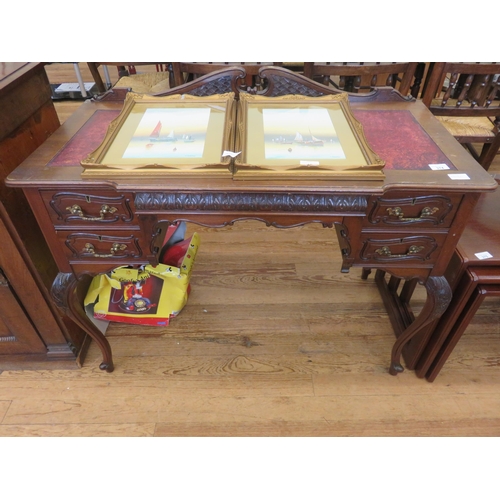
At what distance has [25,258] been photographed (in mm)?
1091

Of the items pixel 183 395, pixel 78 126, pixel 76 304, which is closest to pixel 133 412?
pixel 183 395

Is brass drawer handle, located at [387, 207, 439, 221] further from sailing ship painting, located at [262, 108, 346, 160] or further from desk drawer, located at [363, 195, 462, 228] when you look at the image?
sailing ship painting, located at [262, 108, 346, 160]

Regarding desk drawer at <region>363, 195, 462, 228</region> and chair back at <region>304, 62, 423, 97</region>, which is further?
chair back at <region>304, 62, 423, 97</region>

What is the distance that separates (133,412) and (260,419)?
440mm

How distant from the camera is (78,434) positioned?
3.91 ft

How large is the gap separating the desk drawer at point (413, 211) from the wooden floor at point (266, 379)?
2.27ft

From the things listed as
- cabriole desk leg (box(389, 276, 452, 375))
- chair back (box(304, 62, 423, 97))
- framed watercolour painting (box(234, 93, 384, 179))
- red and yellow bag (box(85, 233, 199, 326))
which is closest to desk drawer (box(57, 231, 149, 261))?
framed watercolour painting (box(234, 93, 384, 179))

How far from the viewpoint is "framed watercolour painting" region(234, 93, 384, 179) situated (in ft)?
2.60

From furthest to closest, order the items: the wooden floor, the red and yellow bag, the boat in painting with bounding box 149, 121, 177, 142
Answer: the red and yellow bag, the wooden floor, the boat in painting with bounding box 149, 121, 177, 142

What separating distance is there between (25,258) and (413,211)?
1110 millimetres

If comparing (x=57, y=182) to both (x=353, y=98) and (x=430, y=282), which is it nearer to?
(x=353, y=98)

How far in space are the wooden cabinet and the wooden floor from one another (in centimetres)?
9

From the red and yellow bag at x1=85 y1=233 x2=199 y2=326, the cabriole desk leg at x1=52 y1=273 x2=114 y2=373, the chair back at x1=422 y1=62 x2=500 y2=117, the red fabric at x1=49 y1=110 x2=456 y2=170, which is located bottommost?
the red and yellow bag at x1=85 y1=233 x2=199 y2=326

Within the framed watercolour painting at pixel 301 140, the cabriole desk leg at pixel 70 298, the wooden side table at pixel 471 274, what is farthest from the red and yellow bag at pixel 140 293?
the wooden side table at pixel 471 274
